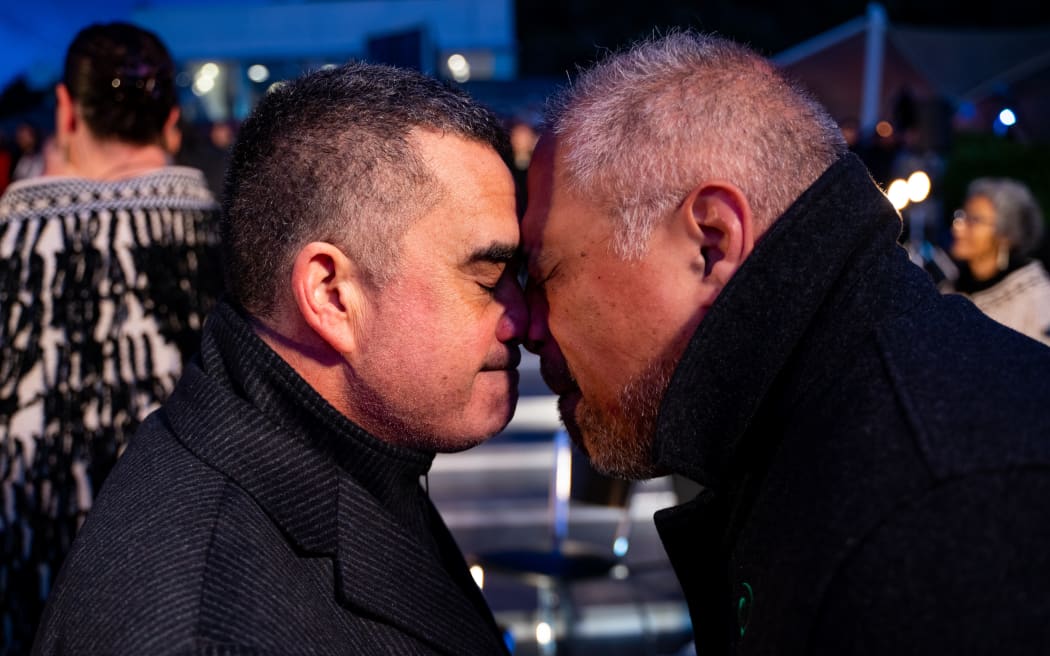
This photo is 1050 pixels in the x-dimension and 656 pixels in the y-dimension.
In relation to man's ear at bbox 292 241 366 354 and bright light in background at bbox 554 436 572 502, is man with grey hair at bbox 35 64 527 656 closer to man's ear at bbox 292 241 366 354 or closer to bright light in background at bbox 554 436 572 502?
man's ear at bbox 292 241 366 354

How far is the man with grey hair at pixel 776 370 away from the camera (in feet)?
3.43

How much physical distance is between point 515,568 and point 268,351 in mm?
2313

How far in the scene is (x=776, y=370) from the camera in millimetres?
1432

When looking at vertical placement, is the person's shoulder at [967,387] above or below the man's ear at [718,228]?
below

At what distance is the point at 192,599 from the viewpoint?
121 cm

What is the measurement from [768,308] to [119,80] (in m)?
1.99

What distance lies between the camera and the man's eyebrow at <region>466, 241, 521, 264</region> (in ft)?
5.82

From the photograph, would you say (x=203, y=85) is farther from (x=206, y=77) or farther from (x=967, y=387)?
(x=967, y=387)

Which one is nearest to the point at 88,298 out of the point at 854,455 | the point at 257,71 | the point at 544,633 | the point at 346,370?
the point at 346,370

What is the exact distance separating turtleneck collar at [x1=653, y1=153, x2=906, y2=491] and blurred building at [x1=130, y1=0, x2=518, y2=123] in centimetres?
2469

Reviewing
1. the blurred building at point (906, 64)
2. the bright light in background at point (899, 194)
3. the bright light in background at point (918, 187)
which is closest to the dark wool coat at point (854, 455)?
the bright light in background at point (918, 187)

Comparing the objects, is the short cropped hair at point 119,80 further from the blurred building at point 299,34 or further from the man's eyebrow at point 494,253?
the blurred building at point 299,34

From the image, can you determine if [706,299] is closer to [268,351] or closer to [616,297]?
[616,297]

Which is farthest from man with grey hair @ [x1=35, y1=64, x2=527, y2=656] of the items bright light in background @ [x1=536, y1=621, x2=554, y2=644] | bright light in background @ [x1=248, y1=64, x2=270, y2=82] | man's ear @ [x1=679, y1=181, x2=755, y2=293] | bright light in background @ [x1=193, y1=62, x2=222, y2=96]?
bright light in background @ [x1=248, y1=64, x2=270, y2=82]
